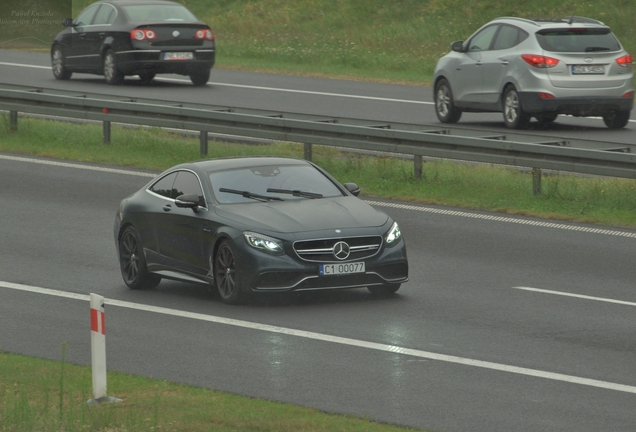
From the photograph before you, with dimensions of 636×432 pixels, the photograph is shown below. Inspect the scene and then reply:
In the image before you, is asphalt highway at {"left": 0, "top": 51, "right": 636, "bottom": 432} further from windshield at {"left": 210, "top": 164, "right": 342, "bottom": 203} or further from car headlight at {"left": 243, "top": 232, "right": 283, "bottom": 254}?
windshield at {"left": 210, "top": 164, "right": 342, "bottom": 203}

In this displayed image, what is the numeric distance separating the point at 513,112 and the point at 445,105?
6.94ft

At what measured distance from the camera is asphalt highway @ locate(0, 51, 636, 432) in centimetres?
896

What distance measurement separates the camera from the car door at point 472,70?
23.9m

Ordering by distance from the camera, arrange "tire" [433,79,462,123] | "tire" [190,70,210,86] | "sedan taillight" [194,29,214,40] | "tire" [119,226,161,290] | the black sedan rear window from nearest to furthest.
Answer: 1. "tire" [119,226,161,290]
2. "tire" [433,79,462,123]
3. "sedan taillight" [194,29,214,40]
4. the black sedan rear window
5. "tire" [190,70,210,86]

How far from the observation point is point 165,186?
545 inches

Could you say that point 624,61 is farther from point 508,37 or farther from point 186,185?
point 186,185

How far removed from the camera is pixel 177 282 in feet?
46.4

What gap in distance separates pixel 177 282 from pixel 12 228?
3256 mm

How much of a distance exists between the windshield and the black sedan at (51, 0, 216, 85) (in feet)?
56.5

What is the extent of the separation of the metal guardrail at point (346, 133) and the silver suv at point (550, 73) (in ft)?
11.0

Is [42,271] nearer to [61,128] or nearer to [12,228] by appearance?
[12,228]

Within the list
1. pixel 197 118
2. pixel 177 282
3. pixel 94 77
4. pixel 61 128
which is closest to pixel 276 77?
pixel 94 77

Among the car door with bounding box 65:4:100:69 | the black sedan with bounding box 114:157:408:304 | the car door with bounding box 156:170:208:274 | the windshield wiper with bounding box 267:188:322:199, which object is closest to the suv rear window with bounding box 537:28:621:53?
the black sedan with bounding box 114:157:408:304

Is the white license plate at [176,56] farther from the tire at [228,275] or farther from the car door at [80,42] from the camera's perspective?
the tire at [228,275]
